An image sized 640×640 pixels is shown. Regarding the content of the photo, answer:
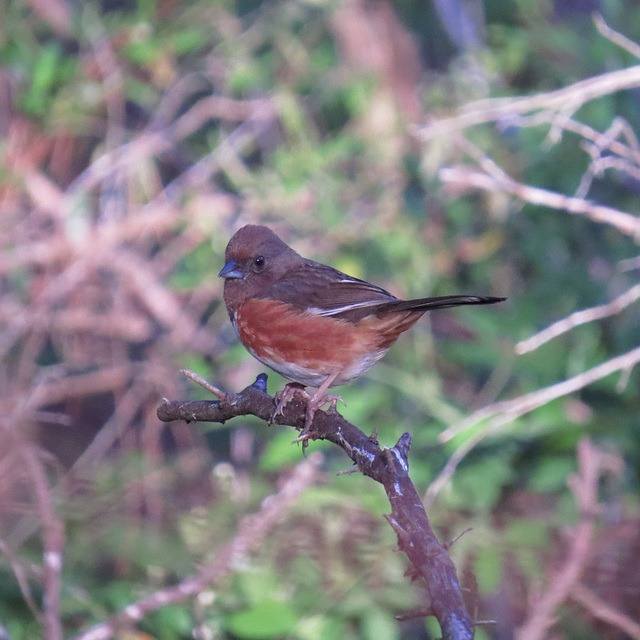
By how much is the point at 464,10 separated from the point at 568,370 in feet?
13.1

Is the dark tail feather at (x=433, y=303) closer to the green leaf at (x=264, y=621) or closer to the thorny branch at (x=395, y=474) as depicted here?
the thorny branch at (x=395, y=474)

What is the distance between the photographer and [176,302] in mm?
5859

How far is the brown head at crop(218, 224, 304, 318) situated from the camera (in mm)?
3188

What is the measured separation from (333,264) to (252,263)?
2.04 meters

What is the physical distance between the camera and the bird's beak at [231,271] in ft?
10.5

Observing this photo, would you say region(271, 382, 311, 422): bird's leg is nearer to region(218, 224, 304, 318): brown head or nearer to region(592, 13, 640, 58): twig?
region(218, 224, 304, 318): brown head

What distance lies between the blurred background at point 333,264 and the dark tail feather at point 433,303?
21.7 inches

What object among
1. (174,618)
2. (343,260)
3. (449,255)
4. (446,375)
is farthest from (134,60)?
(174,618)

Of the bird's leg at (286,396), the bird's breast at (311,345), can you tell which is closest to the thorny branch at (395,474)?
the bird's leg at (286,396)

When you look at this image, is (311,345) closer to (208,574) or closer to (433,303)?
(433,303)

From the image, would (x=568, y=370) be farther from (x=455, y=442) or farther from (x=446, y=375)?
(x=446, y=375)

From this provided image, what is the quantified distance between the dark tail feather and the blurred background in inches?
21.7

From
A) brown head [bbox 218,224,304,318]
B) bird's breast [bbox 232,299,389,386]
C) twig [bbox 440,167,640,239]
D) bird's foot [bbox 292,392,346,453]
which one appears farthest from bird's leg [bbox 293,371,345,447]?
twig [bbox 440,167,640,239]

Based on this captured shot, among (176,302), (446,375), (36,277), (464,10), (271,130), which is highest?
(464,10)
